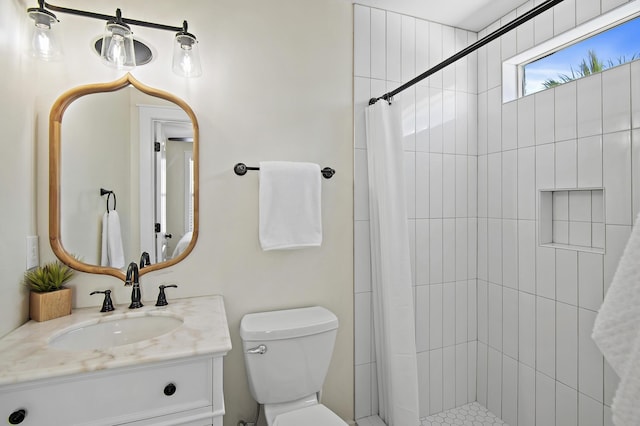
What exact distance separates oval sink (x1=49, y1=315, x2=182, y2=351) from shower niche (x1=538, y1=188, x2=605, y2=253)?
1839 millimetres

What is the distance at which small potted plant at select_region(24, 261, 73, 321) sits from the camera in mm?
1253

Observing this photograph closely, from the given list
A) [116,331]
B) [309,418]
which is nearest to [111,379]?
[116,331]

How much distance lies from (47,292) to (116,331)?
29cm

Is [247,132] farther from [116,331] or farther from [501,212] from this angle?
[501,212]

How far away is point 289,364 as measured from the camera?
1453mm

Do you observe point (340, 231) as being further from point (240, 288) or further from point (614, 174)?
point (614, 174)

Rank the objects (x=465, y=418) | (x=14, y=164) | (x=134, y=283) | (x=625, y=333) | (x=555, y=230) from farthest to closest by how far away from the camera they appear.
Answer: (x=465, y=418) < (x=555, y=230) < (x=134, y=283) < (x=14, y=164) < (x=625, y=333)

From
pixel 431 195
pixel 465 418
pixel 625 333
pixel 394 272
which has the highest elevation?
pixel 431 195

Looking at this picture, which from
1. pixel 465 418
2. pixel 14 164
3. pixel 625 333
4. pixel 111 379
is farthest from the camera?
pixel 465 418

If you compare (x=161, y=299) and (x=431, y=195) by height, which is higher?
(x=431, y=195)

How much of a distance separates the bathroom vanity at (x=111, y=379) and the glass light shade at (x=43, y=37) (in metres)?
1.00

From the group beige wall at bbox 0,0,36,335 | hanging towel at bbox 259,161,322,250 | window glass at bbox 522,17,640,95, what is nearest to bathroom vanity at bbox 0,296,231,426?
beige wall at bbox 0,0,36,335

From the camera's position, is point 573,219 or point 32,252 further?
point 573,219

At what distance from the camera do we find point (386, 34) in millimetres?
1897
